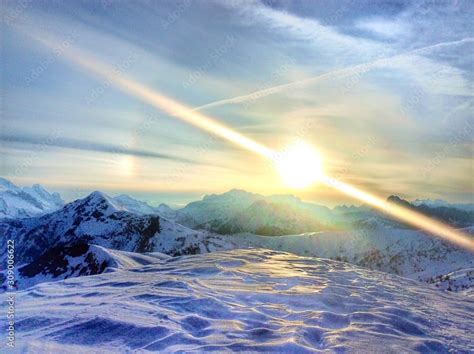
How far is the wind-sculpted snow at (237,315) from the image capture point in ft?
29.2

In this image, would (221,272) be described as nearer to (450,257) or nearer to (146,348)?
(146,348)

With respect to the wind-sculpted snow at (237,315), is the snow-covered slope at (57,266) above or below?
below

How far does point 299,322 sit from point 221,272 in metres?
7.74

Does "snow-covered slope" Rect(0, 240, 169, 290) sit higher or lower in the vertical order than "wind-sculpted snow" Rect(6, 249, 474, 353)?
lower

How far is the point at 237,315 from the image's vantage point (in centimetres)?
1098

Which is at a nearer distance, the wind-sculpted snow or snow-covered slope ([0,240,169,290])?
the wind-sculpted snow

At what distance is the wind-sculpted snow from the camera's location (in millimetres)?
8898

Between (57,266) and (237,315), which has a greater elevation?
(237,315)

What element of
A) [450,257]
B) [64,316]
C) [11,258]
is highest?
[11,258]

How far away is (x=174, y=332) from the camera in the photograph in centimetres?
928

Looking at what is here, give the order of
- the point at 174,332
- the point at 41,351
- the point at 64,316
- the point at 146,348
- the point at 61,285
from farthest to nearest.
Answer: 1. the point at 61,285
2. the point at 64,316
3. the point at 174,332
4. the point at 146,348
5. the point at 41,351

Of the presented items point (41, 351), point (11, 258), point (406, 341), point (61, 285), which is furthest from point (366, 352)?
point (61, 285)

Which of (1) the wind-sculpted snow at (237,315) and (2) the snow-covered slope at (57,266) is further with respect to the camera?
(2) the snow-covered slope at (57,266)

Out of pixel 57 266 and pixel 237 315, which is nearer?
pixel 237 315
